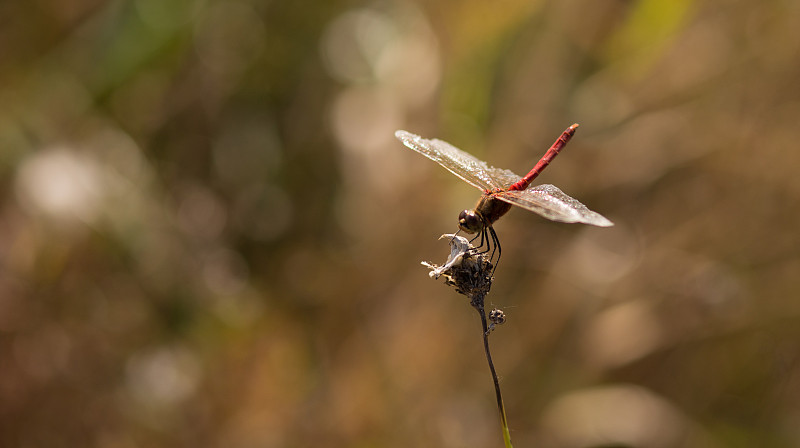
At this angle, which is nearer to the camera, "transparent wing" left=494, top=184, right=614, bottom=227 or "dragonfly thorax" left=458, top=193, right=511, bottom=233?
"transparent wing" left=494, top=184, right=614, bottom=227

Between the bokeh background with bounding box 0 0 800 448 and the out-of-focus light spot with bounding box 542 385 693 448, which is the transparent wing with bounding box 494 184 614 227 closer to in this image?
the bokeh background with bounding box 0 0 800 448

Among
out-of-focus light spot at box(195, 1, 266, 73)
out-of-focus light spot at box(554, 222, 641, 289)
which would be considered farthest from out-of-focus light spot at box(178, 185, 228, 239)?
out-of-focus light spot at box(554, 222, 641, 289)

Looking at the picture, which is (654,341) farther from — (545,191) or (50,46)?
(50,46)

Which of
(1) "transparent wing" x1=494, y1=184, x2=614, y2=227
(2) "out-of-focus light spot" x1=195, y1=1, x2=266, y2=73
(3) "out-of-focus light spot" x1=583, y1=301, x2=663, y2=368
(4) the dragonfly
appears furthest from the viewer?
(2) "out-of-focus light spot" x1=195, y1=1, x2=266, y2=73

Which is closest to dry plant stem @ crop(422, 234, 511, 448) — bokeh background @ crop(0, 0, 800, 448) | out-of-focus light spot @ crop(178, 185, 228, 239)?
bokeh background @ crop(0, 0, 800, 448)

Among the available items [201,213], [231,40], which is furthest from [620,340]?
[231,40]

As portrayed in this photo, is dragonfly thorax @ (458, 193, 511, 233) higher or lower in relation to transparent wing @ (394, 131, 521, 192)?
lower

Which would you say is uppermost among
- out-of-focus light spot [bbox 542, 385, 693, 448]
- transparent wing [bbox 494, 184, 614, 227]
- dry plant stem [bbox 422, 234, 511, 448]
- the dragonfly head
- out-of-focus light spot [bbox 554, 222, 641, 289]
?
out-of-focus light spot [bbox 554, 222, 641, 289]

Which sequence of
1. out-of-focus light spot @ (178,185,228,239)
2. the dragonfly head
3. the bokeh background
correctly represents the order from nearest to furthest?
1. the dragonfly head
2. the bokeh background
3. out-of-focus light spot @ (178,185,228,239)
